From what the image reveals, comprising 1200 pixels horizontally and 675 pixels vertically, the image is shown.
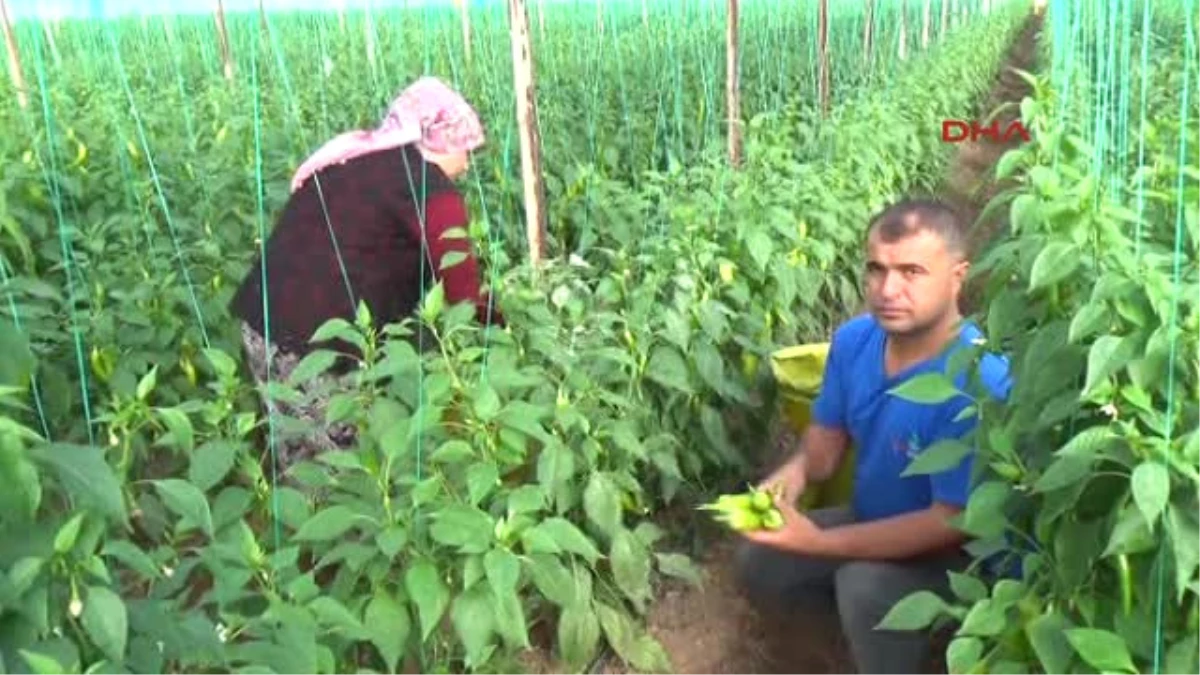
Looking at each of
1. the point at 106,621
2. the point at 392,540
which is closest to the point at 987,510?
the point at 392,540

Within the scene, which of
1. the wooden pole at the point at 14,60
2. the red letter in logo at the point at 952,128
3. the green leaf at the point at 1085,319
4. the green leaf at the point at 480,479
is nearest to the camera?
the green leaf at the point at 1085,319

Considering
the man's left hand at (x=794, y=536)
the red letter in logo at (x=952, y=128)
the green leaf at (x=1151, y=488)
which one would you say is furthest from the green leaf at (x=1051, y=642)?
the red letter in logo at (x=952, y=128)

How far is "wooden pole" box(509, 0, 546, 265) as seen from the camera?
11.4ft

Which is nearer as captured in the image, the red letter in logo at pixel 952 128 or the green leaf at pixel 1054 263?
the green leaf at pixel 1054 263

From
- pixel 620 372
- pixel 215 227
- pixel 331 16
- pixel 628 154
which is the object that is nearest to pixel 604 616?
pixel 620 372

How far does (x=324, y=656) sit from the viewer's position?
171cm

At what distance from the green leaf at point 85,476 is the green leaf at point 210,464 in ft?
1.44

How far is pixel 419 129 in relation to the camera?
117 inches

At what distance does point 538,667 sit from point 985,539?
1.12 metres

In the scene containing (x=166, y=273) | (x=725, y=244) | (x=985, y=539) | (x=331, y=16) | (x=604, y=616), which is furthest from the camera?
(x=331, y=16)

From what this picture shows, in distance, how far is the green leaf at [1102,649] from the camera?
1.67m

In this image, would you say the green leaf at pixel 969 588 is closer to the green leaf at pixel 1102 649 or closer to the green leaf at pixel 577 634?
the green leaf at pixel 1102 649

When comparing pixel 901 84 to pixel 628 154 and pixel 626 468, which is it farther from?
pixel 626 468

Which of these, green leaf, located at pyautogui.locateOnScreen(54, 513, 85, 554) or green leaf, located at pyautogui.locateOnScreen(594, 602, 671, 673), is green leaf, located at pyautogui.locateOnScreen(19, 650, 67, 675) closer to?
green leaf, located at pyautogui.locateOnScreen(54, 513, 85, 554)
